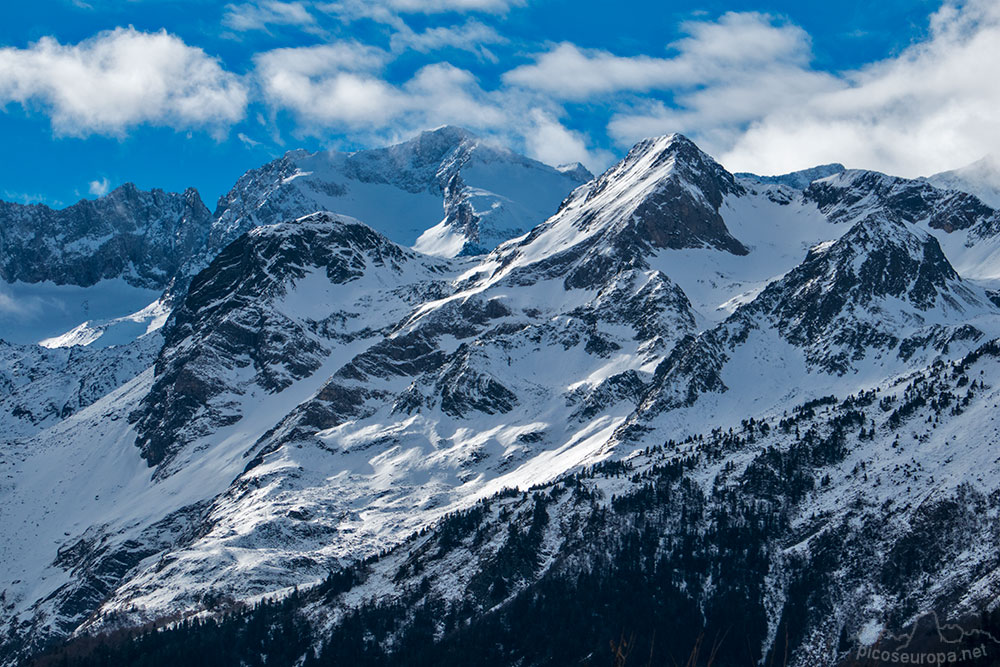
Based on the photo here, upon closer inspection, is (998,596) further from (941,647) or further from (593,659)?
(593,659)

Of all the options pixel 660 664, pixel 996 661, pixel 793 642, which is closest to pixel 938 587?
pixel 793 642

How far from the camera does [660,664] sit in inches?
7781

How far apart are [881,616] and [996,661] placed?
66865 millimetres

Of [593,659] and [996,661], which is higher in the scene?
[593,659]

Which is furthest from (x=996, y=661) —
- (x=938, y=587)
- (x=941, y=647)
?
(x=938, y=587)

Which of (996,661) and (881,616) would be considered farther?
(881,616)

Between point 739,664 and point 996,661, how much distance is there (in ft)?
214

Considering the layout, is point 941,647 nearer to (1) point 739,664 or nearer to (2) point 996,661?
(2) point 996,661

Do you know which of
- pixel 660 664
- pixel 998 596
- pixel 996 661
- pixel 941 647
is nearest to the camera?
pixel 996 661

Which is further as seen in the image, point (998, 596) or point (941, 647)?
point (998, 596)

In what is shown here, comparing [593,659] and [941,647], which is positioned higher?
[593,659]

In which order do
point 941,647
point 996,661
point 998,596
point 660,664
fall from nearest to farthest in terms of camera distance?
1. point 996,661
2. point 941,647
3. point 998,596
4. point 660,664

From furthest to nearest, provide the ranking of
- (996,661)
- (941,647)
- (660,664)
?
(660,664) → (941,647) → (996,661)

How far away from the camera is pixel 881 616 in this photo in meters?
200
